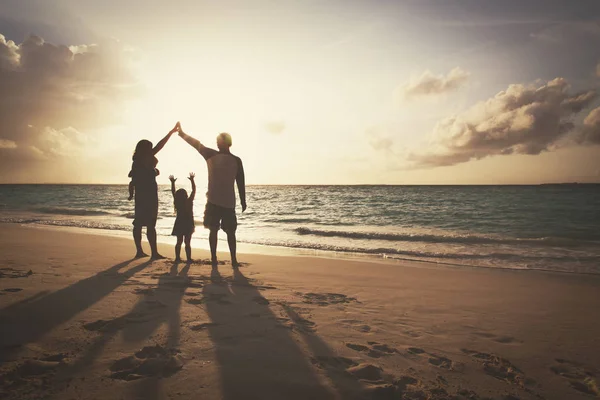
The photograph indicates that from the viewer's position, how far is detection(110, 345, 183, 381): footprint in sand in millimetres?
2240

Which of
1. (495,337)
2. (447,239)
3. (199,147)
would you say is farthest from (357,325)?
(447,239)

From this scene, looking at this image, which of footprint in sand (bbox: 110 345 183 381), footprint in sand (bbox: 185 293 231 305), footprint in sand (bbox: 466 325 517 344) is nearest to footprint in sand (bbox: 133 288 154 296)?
footprint in sand (bbox: 185 293 231 305)

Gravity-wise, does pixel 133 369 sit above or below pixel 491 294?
above

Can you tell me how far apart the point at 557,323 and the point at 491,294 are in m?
1.33

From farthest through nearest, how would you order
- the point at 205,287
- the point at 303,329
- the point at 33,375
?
the point at 205,287 < the point at 303,329 < the point at 33,375

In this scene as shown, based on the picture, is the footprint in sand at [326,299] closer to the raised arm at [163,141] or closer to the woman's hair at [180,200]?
the woman's hair at [180,200]

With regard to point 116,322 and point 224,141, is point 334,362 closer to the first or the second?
point 116,322

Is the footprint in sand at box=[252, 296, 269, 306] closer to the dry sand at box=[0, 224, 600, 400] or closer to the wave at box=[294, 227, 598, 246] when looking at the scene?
the dry sand at box=[0, 224, 600, 400]

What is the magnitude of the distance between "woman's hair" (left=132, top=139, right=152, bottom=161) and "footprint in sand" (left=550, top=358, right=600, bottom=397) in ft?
22.4

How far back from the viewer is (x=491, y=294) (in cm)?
535

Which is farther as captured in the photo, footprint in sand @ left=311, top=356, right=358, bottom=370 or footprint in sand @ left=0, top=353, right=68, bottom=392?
footprint in sand @ left=311, top=356, right=358, bottom=370

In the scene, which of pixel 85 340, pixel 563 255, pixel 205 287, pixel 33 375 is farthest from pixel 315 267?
pixel 563 255

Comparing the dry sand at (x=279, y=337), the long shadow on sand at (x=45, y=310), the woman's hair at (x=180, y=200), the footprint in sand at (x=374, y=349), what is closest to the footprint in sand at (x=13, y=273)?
the dry sand at (x=279, y=337)

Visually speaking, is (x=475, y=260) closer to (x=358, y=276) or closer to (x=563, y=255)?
(x=563, y=255)
